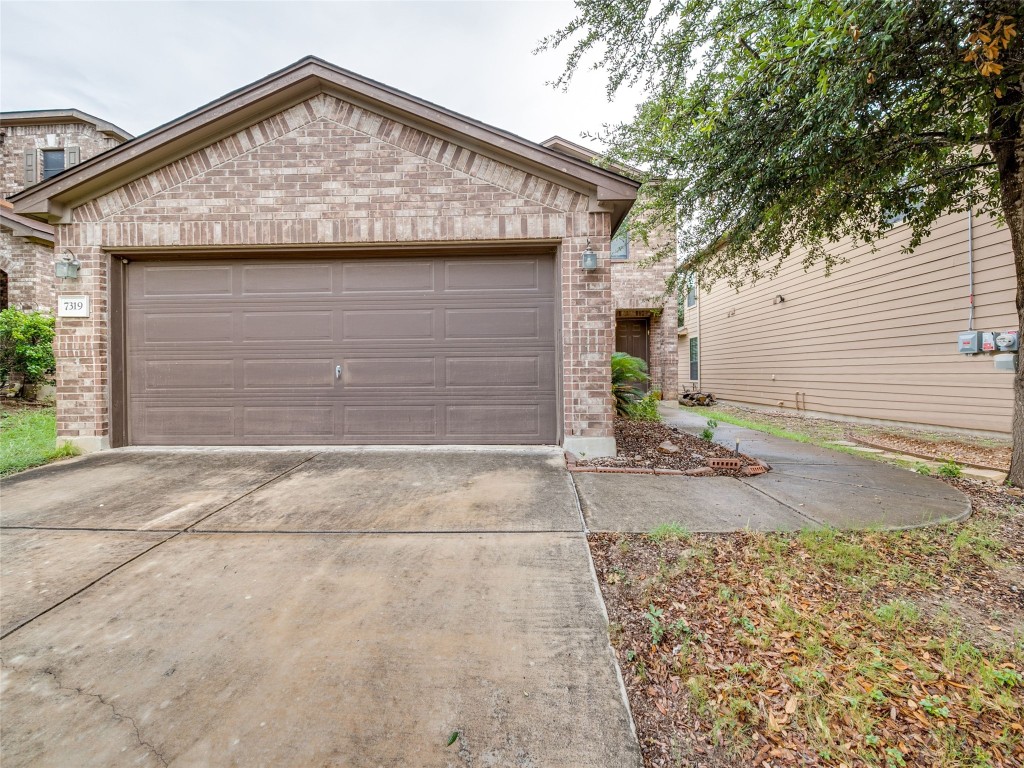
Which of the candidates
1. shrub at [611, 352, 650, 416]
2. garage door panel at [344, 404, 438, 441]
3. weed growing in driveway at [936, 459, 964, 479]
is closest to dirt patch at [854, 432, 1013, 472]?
weed growing in driveway at [936, 459, 964, 479]

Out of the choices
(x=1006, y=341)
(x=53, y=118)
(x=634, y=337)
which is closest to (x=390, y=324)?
(x=634, y=337)

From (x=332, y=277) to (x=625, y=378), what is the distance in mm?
4355

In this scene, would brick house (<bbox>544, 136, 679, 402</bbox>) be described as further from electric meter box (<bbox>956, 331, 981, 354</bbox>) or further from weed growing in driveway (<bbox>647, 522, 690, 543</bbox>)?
weed growing in driveway (<bbox>647, 522, 690, 543</bbox>)

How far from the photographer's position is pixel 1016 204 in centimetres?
358

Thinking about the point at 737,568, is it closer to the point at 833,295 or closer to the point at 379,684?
the point at 379,684

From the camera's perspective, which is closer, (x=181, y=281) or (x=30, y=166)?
(x=181, y=281)

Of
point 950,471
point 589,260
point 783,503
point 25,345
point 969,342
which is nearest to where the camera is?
point 783,503

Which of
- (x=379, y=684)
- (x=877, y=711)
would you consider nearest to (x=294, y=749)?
(x=379, y=684)

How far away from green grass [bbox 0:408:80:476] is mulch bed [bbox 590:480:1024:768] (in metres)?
5.98

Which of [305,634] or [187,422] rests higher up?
[187,422]

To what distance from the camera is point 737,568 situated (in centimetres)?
226

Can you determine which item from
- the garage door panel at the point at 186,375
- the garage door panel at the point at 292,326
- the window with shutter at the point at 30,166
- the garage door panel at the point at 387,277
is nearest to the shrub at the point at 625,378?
the garage door panel at the point at 387,277

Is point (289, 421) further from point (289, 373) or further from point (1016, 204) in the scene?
point (1016, 204)

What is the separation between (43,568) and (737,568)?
3.88m
